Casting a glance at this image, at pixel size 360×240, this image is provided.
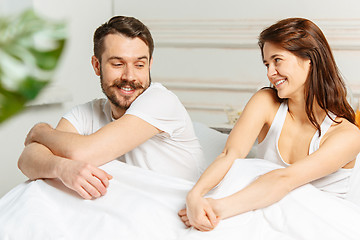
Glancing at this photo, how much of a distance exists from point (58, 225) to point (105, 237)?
6.3 inches

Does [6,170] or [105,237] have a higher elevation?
[105,237]

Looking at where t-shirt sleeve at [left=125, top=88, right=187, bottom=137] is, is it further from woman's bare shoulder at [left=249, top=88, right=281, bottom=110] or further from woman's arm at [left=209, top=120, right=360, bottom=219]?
woman's arm at [left=209, top=120, right=360, bottom=219]

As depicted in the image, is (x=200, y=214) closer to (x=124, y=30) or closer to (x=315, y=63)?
(x=315, y=63)

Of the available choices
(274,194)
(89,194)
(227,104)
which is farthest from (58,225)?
(227,104)

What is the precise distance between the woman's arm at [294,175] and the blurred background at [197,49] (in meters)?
1.27

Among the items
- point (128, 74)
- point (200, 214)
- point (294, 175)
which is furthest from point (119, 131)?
point (294, 175)

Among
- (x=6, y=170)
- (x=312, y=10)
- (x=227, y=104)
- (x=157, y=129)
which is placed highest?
(x=312, y=10)

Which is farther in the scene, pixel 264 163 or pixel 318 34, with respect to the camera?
pixel 318 34

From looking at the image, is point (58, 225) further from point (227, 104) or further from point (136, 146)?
point (227, 104)

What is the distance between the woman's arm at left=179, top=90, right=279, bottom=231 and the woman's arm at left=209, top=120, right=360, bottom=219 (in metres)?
0.05

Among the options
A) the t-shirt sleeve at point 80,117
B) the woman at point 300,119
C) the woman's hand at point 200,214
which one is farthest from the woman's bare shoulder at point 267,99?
the t-shirt sleeve at point 80,117

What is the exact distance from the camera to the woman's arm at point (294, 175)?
1.40 m

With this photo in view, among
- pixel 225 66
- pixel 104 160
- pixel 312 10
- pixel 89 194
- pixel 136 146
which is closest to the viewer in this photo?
pixel 89 194

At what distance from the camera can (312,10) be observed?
119 inches
